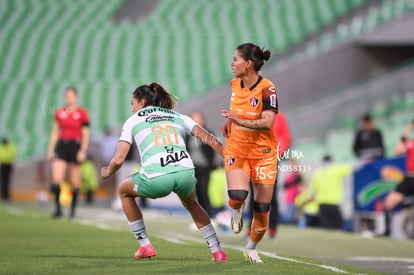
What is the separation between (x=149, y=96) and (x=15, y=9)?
32.3 m

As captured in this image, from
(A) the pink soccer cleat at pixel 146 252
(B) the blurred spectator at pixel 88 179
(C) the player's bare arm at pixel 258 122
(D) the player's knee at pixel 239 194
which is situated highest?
(B) the blurred spectator at pixel 88 179

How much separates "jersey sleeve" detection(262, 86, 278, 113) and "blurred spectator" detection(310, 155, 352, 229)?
947 centimetres

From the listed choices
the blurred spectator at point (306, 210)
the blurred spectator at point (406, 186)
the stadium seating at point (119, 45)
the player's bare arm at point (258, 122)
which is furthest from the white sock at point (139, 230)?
the stadium seating at point (119, 45)

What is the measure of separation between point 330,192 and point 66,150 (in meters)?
4.90

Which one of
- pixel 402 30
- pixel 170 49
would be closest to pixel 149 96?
pixel 402 30

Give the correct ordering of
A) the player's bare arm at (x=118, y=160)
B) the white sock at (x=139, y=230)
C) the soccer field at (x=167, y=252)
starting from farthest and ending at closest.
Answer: the white sock at (x=139, y=230) → the player's bare arm at (x=118, y=160) → the soccer field at (x=167, y=252)

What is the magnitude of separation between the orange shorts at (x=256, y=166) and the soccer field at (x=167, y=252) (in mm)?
721

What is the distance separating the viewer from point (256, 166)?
843 centimetres

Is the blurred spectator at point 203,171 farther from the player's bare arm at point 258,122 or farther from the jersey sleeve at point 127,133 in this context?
the jersey sleeve at point 127,133

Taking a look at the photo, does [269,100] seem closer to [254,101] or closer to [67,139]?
[254,101]

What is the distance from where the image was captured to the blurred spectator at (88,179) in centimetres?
2689

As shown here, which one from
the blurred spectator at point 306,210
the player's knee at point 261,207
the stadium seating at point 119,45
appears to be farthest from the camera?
the stadium seating at point 119,45

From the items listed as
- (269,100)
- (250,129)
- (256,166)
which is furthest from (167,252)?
(269,100)

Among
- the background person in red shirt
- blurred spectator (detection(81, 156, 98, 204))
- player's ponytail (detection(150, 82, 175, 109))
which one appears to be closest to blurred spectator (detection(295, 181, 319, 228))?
the background person in red shirt
